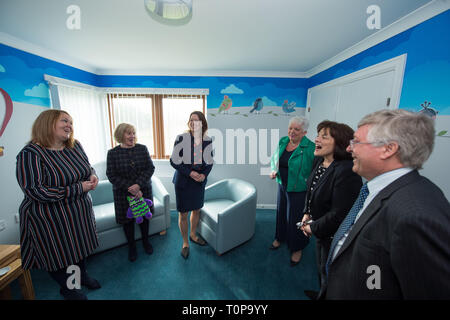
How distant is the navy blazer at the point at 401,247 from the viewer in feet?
1.74

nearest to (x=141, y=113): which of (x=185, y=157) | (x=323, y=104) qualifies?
(x=185, y=157)

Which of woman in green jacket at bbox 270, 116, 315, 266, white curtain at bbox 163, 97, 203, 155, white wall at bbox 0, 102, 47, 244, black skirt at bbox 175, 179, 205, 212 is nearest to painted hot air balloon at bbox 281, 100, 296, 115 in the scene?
woman in green jacket at bbox 270, 116, 315, 266

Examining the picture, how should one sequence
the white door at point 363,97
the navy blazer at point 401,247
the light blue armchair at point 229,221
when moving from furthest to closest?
the light blue armchair at point 229,221, the white door at point 363,97, the navy blazer at point 401,247

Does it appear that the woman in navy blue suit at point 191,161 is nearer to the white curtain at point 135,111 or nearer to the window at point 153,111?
the window at point 153,111

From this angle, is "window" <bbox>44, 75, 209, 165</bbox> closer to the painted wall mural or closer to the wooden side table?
the painted wall mural

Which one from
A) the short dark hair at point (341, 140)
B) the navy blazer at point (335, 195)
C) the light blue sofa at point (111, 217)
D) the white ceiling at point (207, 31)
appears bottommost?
the light blue sofa at point (111, 217)

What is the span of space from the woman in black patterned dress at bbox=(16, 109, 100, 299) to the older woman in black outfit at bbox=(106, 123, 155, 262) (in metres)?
0.44

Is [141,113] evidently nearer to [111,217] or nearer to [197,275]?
[111,217]

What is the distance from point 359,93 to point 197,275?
2.85m

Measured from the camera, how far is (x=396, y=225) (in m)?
0.59

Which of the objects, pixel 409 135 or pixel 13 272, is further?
pixel 13 272

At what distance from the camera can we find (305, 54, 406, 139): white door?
1695 mm

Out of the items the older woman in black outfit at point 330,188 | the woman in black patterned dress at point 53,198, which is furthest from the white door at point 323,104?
the woman in black patterned dress at point 53,198

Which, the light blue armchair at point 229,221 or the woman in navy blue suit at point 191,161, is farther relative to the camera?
the light blue armchair at point 229,221
